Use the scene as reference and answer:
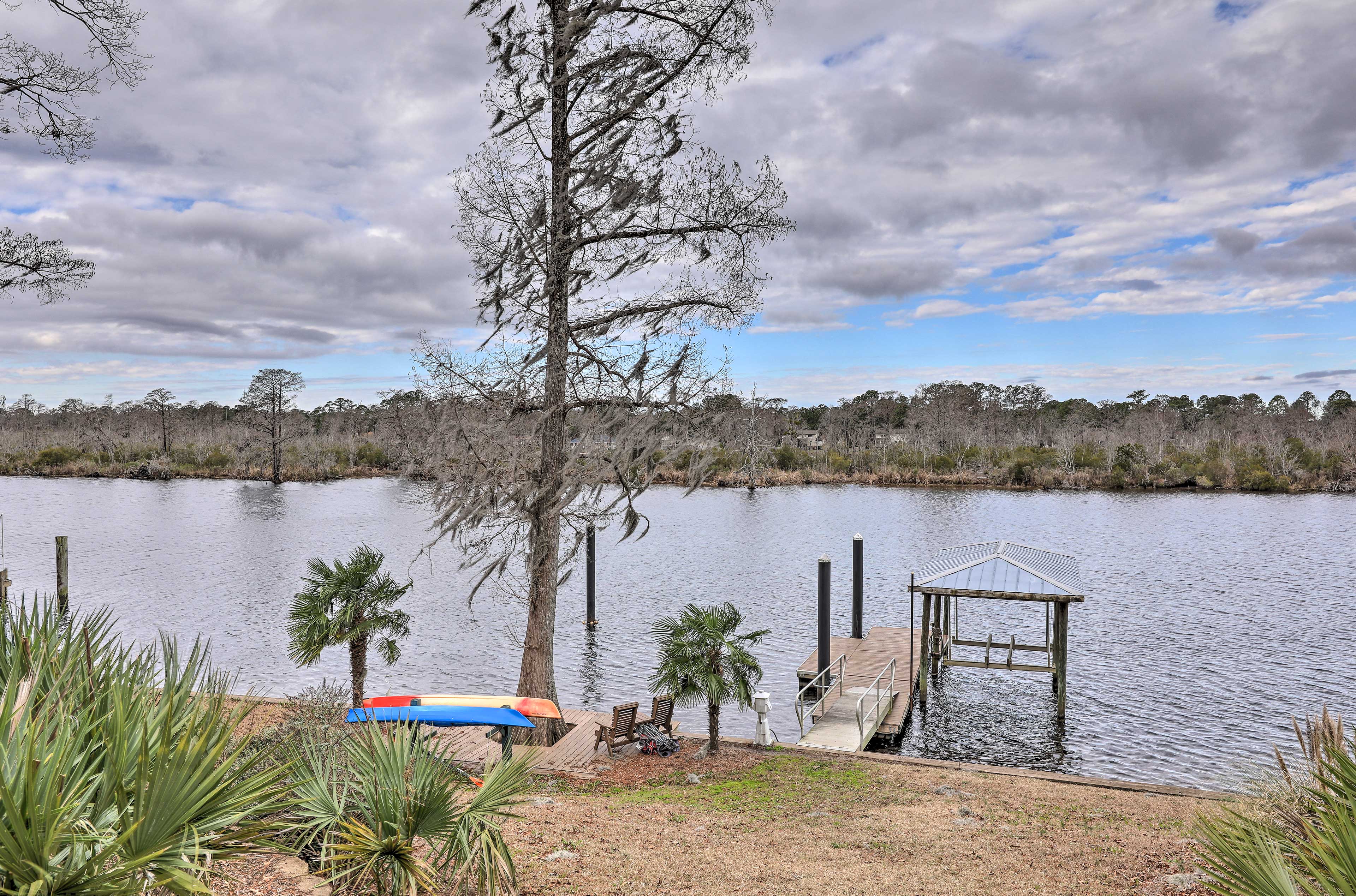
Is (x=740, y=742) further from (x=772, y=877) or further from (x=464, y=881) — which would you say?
(x=464, y=881)

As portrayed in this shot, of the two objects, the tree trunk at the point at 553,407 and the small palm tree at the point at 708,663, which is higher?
the tree trunk at the point at 553,407

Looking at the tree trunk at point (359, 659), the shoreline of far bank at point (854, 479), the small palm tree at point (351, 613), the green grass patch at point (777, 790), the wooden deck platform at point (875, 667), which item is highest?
the shoreline of far bank at point (854, 479)

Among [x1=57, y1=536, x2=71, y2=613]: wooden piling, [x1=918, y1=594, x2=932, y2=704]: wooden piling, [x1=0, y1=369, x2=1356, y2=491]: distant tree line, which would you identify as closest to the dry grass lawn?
[x1=918, y1=594, x2=932, y2=704]: wooden piling

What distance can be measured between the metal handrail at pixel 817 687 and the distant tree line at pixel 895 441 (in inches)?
688

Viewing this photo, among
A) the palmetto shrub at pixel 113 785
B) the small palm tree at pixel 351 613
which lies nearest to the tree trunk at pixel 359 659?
the small palm tree at pixel 351 613

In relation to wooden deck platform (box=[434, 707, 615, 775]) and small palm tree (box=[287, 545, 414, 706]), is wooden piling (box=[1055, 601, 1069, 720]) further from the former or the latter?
small palm tree (box=[287, 545, 414, 706])

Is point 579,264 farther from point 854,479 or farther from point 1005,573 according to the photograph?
point 854,479

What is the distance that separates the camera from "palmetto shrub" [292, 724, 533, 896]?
459 centimetres

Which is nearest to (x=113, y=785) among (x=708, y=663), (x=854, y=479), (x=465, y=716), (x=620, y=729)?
(x=465, y=716)

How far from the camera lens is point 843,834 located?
827cm

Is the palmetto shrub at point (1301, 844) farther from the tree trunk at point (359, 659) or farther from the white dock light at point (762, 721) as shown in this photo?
the tree trunk at point (359, 659)

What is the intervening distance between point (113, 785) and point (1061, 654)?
16395 millimetres

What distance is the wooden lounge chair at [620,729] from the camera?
40.2 feet

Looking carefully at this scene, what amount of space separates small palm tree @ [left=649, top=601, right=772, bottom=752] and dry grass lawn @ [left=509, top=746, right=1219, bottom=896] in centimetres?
A: 107
